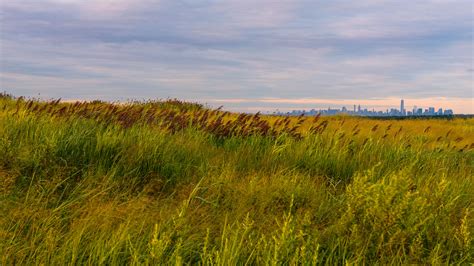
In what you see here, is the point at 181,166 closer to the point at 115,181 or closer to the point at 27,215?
the point at 115,181

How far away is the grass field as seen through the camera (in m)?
2.86

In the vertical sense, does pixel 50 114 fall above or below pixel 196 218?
above

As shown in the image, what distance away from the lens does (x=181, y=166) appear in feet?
16.2

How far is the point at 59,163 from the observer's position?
445 centimetres

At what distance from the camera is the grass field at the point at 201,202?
2.86m

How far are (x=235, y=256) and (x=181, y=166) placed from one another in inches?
94.6

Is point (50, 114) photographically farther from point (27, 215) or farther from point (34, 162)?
point (27, 215)

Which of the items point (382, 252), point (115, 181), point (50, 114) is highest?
point (50, 114)

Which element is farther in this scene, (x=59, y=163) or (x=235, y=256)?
(x=59, y=163)

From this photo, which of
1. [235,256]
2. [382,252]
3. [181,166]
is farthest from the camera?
[181,166]

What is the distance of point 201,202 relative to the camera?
4020 mm

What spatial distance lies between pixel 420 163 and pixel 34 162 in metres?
5.17

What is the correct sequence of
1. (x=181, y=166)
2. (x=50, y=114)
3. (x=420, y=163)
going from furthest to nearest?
(x=420, y=163) < (x=50, y=114) < (x=181, y=166)

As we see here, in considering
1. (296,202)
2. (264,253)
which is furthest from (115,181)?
(264,253)
